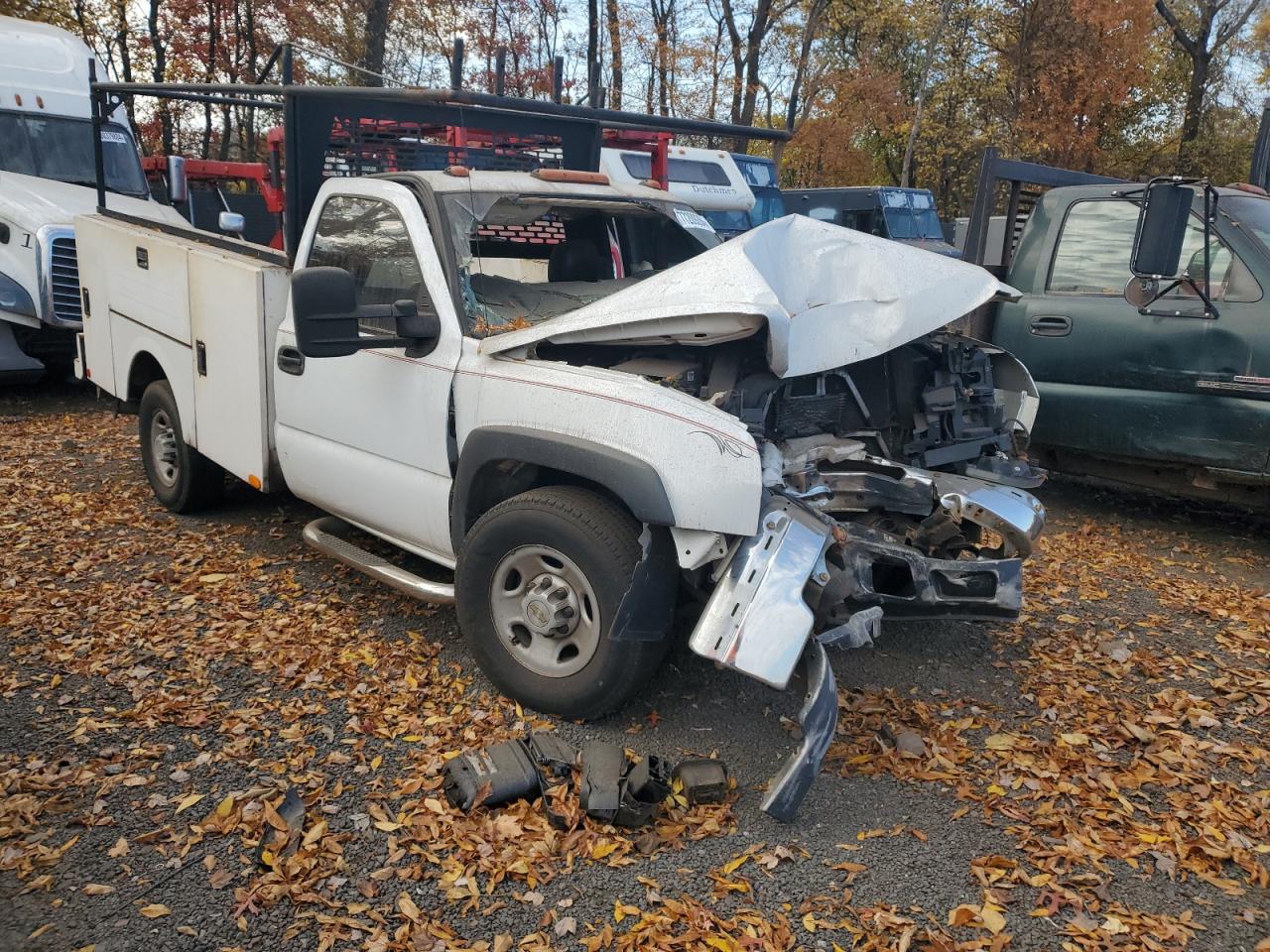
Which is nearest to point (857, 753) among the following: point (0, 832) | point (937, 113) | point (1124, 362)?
point (0, 832)

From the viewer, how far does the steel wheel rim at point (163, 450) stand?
6332 millimetres

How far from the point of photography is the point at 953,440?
15.6ft

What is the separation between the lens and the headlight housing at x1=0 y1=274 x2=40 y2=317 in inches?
375

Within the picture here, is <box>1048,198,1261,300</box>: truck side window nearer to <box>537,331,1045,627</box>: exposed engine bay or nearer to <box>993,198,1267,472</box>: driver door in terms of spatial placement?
<box>993,198,1267,472</box>: driver door

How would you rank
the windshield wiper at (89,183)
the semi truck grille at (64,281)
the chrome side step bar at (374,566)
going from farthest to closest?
1. the windshield wiper at (89,183)
2. the semi truck grille at (64,281)
3. the chrome side step bar at (374,566)

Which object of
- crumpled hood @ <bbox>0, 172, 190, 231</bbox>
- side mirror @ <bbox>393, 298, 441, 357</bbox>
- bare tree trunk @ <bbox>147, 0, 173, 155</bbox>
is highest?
bare tree trunk @ <bbox>147, 0, 173, 155</bbox>

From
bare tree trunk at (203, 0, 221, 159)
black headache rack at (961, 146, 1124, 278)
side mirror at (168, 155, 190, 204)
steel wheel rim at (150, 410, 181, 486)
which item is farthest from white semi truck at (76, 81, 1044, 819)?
bare tree trunk at (203, 0, 221, 159)

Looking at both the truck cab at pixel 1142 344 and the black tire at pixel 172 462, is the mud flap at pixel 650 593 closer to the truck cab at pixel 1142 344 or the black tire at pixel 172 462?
the truck cab at pixel 1142 344

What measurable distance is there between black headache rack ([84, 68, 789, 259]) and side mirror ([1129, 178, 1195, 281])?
191cm

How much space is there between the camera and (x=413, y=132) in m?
5.65

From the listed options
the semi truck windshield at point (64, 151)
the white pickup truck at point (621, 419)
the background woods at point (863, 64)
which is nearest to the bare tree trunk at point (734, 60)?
the background woods at point (863, 64)

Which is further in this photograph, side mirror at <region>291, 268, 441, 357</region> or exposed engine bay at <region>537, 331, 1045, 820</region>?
side mirror at <region>291, 268, 441, 357</region>

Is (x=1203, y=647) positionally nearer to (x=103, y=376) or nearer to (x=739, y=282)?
(x=739, y=282)

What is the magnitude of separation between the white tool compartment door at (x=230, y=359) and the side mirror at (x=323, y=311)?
144cm
